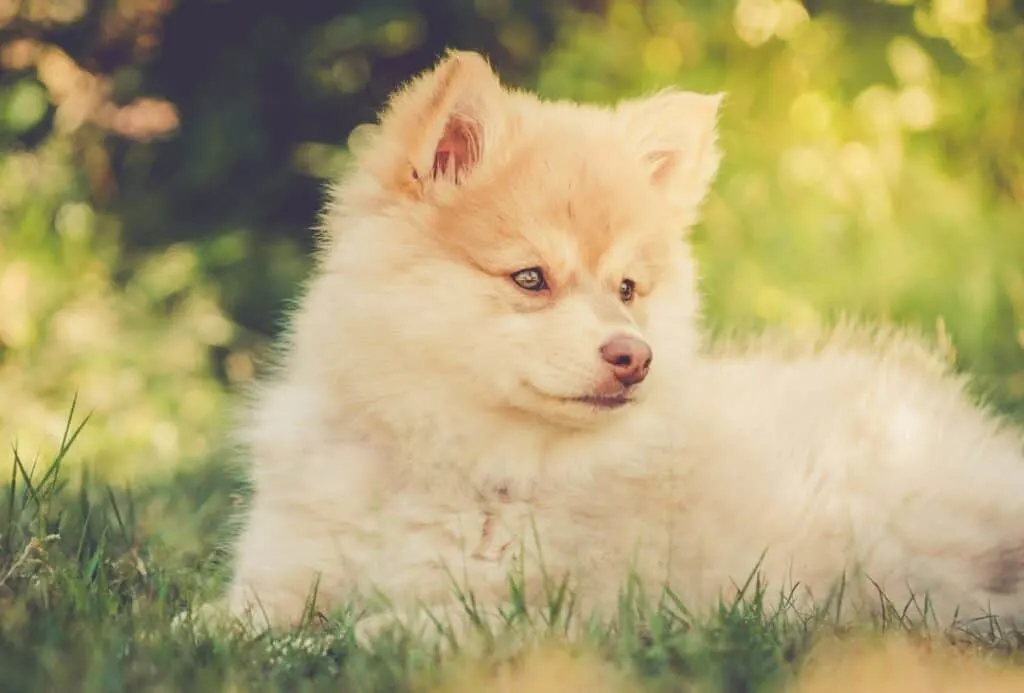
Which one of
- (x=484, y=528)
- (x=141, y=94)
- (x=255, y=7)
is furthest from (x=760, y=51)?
(x=484, y=528)

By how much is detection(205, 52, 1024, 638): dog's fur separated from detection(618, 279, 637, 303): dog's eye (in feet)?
0.07

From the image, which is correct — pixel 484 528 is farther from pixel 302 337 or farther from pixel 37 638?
pixel 37 638

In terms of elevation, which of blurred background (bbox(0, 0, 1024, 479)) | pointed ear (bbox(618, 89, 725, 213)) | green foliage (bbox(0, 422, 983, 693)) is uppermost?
blurred background (bbox(0, 0, 1024, 479))

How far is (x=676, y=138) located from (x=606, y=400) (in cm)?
79

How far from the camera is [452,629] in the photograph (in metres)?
2.23

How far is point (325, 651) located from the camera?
2.21 m

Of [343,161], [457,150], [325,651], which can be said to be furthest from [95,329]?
[325,651]

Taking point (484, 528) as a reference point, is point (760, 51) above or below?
above

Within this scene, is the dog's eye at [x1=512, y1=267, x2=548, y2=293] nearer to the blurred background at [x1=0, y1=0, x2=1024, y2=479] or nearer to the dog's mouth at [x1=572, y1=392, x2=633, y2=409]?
the dog's mouth at [x1=572, y1=392, x2=633, y2=409]

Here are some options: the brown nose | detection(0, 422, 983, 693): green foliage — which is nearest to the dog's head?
the brown nose

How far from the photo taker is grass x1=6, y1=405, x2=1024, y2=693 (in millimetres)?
1985

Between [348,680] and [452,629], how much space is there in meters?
0.24

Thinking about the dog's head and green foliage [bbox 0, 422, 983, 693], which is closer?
green foliage [bbox 0, 422, 983, 693]

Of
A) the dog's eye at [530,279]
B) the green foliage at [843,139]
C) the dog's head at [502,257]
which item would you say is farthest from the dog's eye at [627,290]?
the green foliage at [843,139]
